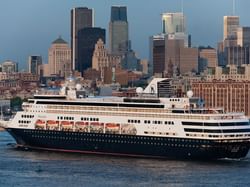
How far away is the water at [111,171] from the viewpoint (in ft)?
202

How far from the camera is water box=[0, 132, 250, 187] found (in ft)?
202

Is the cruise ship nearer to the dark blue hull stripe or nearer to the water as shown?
the dark blue hull stripe

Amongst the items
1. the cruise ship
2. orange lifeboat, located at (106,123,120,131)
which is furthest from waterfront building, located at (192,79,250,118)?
orange lifeboat, located at (106,123,120,131)

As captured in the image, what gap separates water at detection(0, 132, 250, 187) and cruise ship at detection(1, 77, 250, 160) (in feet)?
4.35

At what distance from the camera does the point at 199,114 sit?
72.6 meters

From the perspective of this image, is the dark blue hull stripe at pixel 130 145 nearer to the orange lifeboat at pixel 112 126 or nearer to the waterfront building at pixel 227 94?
the orange lifeboat at pixel 112 126

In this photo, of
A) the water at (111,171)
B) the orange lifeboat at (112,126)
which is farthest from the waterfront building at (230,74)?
the water at (111,171)

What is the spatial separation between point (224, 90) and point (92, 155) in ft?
273

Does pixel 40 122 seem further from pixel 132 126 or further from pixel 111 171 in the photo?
pixel 111 171

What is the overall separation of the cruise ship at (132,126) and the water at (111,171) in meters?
1.33

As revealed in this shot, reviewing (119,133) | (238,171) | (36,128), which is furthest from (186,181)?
(36,128)

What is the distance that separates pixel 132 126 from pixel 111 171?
9406 millimetres

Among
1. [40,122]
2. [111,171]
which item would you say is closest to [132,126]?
[40,122]

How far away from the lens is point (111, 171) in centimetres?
6619
